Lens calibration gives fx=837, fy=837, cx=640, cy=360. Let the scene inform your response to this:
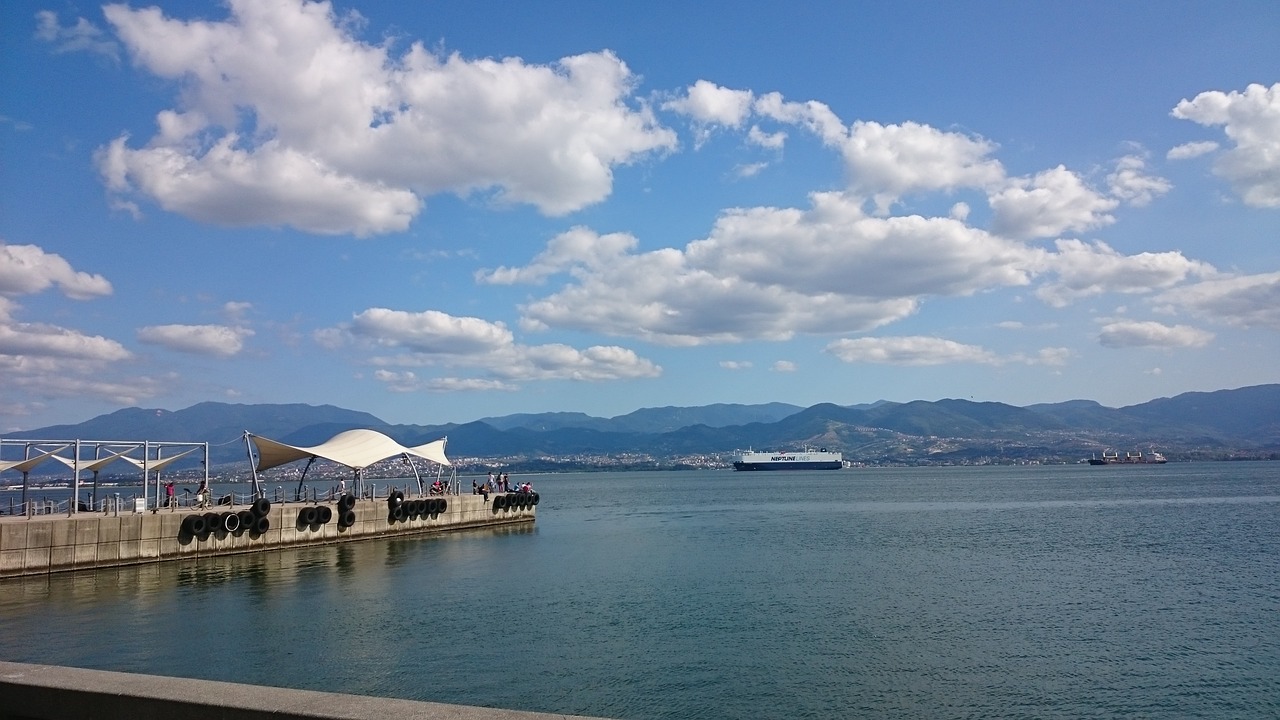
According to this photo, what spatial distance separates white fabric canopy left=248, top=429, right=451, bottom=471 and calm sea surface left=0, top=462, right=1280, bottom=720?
6.26 m

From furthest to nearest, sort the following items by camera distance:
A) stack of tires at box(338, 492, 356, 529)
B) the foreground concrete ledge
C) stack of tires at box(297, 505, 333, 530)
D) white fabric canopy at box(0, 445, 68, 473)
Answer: stack of tires at box(338, 492, 356, 529)
stack of tires at box(297, 505, 333, 530)
white fabric canopy at box(0, 445, 68, 473)
the foreground concrete ledge

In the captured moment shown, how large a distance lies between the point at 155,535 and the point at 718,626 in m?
25.1

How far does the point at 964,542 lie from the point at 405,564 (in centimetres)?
2940

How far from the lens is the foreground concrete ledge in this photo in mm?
6656

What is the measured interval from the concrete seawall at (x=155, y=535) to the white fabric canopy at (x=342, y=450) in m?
2.76

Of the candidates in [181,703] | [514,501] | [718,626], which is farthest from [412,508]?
[181,703]

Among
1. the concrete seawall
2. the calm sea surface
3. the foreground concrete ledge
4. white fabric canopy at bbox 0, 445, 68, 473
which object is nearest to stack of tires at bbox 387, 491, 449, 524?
the concrete seawall

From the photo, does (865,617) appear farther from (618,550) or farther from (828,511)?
(828,511)

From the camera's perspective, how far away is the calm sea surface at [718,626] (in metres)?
17.0

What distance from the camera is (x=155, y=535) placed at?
3481 cm

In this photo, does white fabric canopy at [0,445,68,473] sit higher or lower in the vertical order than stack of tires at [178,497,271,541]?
higher

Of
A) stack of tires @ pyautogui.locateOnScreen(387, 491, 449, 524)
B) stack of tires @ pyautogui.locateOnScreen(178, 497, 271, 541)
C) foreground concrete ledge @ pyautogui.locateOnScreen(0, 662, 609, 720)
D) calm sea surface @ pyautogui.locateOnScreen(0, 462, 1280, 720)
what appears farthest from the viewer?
stack of tires @ pyautogui.locateOnScreen(387, 491, 449, 524)

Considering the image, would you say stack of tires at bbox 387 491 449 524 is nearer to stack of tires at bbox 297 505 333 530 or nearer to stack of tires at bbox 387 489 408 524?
stack of tires at bbox 387 489 408 524

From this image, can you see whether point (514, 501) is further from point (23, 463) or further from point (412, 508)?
point (23, 463)
